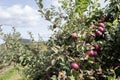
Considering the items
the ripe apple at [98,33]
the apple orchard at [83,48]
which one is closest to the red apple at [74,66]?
the apple orchard at [83,48]

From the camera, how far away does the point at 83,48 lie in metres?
2.50

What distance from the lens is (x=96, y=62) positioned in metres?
2.53

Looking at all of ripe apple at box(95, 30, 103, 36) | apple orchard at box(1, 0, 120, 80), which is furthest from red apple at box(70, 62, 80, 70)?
ripe apple at box(95, 30, 103, 36)

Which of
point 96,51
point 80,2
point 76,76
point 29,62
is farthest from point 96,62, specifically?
point 29,62

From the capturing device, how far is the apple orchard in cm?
242

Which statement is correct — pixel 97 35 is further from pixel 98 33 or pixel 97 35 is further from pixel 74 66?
pixel 74 66

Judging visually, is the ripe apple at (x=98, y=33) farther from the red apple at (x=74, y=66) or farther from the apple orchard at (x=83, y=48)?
the red apple at (x=74, y=66)

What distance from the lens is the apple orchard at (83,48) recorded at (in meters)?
2.42

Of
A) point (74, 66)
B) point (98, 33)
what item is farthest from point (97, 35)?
point (74, 66)

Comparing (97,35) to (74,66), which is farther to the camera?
(97,35)

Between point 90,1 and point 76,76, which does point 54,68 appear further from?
point 90,1

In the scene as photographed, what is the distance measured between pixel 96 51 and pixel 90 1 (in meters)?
0.75

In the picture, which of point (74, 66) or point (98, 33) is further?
point (98, 33)

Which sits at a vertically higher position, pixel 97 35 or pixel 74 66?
pixel 97 35
